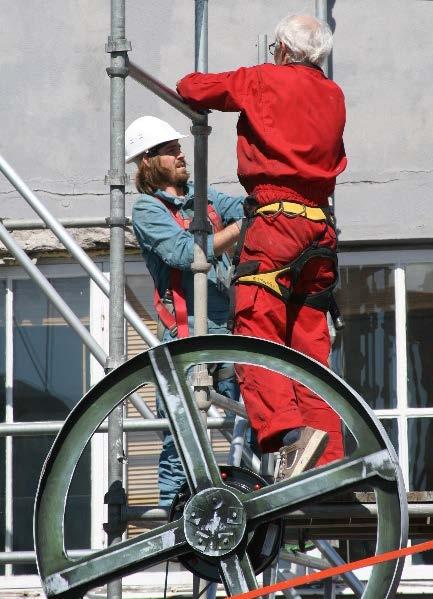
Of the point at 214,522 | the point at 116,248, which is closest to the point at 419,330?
the point at 116,248

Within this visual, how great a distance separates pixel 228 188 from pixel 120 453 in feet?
9.98

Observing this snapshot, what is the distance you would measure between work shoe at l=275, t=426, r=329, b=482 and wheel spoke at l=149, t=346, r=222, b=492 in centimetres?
44

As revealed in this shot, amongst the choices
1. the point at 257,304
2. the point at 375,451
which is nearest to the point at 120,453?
the point at 257,304

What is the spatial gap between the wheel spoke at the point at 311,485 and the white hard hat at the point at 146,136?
246cm

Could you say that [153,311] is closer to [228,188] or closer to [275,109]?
[228,188]

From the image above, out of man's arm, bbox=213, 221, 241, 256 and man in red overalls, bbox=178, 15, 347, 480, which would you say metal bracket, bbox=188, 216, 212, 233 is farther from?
man in red overalls, bbox=178, 15, 347, 480

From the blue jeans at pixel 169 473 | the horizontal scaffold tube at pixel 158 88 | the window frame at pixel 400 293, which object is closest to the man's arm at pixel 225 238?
the horizontal scaffold tube at pixel 158 88

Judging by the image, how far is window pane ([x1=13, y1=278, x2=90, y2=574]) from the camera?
7.87 meters

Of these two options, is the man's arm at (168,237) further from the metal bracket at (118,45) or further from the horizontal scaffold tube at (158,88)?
the metal bracket at (118,45)

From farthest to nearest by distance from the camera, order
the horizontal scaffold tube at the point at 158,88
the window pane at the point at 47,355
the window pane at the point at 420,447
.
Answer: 1. the window pane at the point at 47,355
2. the window pane at the point at 420,447
3. the horizontal scaffold tube at the point at 158,88

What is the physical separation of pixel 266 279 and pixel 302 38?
882 mm

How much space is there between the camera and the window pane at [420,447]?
7855mm

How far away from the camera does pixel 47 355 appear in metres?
8.11

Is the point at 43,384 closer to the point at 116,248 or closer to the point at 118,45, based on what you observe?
the point at 116,248
